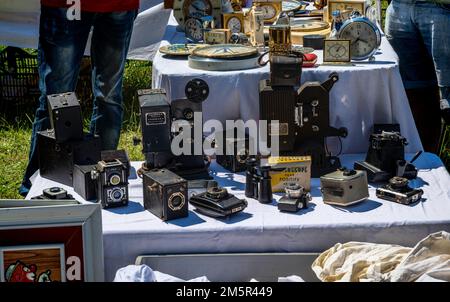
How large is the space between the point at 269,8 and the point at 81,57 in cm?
122

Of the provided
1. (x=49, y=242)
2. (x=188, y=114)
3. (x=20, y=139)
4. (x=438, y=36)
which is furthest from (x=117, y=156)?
(x=20, y=139)

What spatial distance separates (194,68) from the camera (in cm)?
348

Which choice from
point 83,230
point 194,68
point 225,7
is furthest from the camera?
point 225,7

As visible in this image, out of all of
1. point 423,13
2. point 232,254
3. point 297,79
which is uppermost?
point 423,13

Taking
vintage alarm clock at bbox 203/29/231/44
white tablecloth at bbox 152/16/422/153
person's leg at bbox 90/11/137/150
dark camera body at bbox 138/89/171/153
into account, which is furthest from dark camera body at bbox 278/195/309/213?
vintage alarm clock at bbox 203/29/231/44

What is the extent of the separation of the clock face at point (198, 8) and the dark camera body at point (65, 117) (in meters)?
1.33

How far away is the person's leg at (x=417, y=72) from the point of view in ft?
12.9

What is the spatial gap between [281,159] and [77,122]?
0.77 m

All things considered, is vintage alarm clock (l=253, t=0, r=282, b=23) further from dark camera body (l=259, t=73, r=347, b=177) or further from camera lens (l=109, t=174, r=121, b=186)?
camera lens (l=109, t=174, r=121, b=186)

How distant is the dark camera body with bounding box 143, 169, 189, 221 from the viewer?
107 inches
